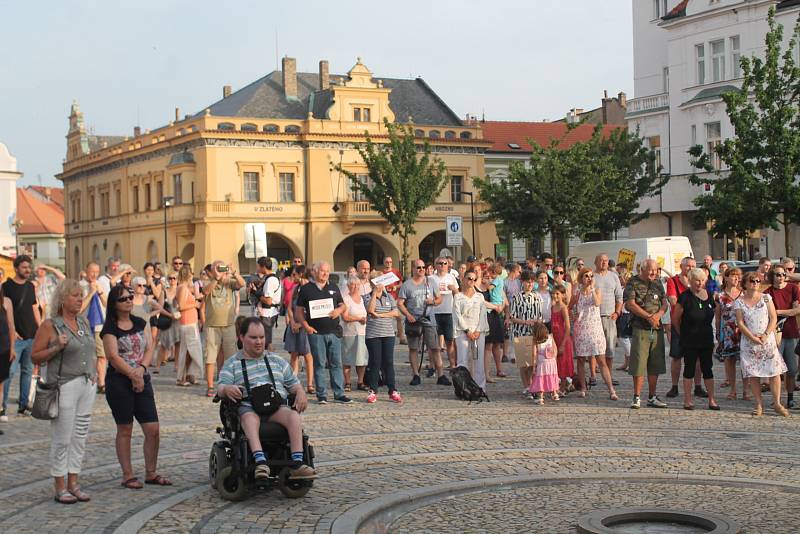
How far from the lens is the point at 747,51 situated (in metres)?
49.4

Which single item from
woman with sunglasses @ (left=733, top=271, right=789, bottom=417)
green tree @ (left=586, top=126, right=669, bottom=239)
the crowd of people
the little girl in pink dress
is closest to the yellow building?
green tree @ (left=586, top=126, right=669, bottom=239)

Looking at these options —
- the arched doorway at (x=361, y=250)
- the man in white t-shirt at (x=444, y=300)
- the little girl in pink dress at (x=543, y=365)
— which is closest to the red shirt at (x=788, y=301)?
the little girl in pink dress at (x=543, y=365)

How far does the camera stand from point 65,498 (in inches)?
368

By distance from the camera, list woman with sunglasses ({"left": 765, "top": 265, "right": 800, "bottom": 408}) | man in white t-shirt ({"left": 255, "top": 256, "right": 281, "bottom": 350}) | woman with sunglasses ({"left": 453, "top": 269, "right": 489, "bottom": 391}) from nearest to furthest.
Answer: woman with sunglasses ({"left": 765, "top": 265, "right": 800, "bottom": 408})
woman with sunglasses ({"left": 453, "top": 269, "right": 489, "bottom": 391})
man in white t-shirt ({"left": 255, "top": 256, "right": 281, "bottom": 350})

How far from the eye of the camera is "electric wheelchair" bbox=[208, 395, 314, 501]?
933 cm

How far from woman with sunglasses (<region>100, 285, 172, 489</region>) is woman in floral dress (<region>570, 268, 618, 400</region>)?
Result: 25.3ft

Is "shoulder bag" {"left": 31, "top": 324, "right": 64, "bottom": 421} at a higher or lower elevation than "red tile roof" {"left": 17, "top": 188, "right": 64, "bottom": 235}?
lower

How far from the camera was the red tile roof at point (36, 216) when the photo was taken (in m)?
119

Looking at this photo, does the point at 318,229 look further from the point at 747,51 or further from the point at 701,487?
the point at 701,487

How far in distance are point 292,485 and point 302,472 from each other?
0.72 ft

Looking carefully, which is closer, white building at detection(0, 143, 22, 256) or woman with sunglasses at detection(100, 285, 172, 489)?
woman with sunglasses at detection(100, 285, 172, 489)

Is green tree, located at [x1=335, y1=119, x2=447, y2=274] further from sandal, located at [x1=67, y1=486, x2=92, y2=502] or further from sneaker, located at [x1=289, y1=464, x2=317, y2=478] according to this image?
sneaker, located at [x1=289, y1=464, x2=317, y2=478]

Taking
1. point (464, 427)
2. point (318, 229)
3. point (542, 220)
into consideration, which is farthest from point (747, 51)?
point (464, 427)

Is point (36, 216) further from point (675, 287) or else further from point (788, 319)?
point (788, 319)
